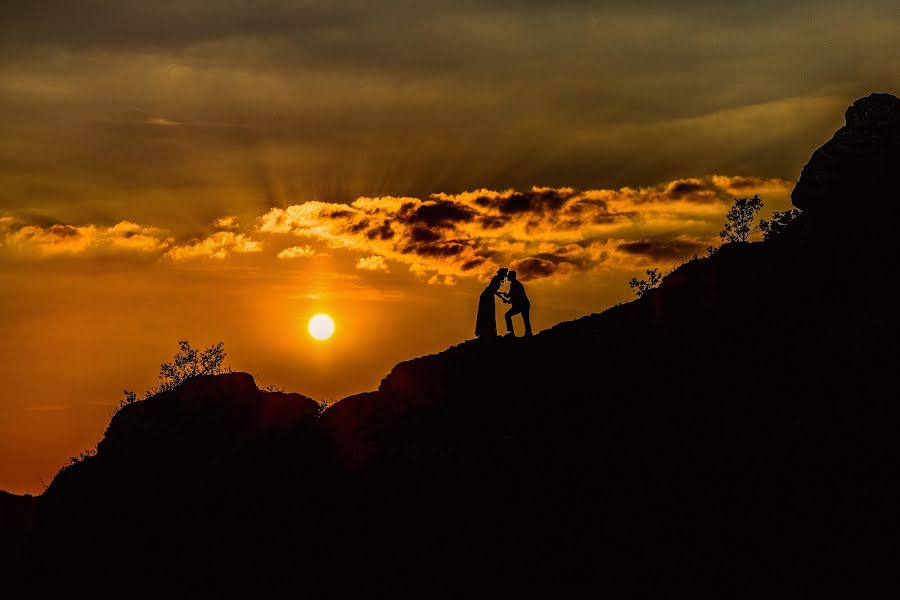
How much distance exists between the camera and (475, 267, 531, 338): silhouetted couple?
48.6 metres

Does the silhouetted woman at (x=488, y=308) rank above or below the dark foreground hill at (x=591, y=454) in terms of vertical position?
above

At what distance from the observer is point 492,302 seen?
4872 cm

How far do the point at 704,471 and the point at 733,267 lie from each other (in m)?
13.1

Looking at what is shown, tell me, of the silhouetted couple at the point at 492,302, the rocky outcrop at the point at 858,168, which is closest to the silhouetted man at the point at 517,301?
the silhouetted couple at the point at 492,302

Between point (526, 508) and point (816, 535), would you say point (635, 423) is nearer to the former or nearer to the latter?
point (526, 508)

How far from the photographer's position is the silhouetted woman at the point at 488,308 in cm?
4853

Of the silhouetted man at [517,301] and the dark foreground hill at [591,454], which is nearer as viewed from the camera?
the dark foreground hill at [591,454]

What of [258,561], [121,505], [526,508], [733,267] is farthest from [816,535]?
[121,505]

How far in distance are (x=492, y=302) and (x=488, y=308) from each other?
39cm

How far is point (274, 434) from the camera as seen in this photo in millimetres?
51188

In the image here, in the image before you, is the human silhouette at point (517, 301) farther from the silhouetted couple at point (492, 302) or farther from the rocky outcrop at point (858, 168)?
the rocky outcrop at point (858, 168)

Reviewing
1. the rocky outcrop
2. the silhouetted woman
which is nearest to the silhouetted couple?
the silhouetted woman

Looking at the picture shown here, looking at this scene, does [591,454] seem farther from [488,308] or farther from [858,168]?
[858,168]

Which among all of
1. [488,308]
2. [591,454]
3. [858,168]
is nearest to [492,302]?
[488,308]
